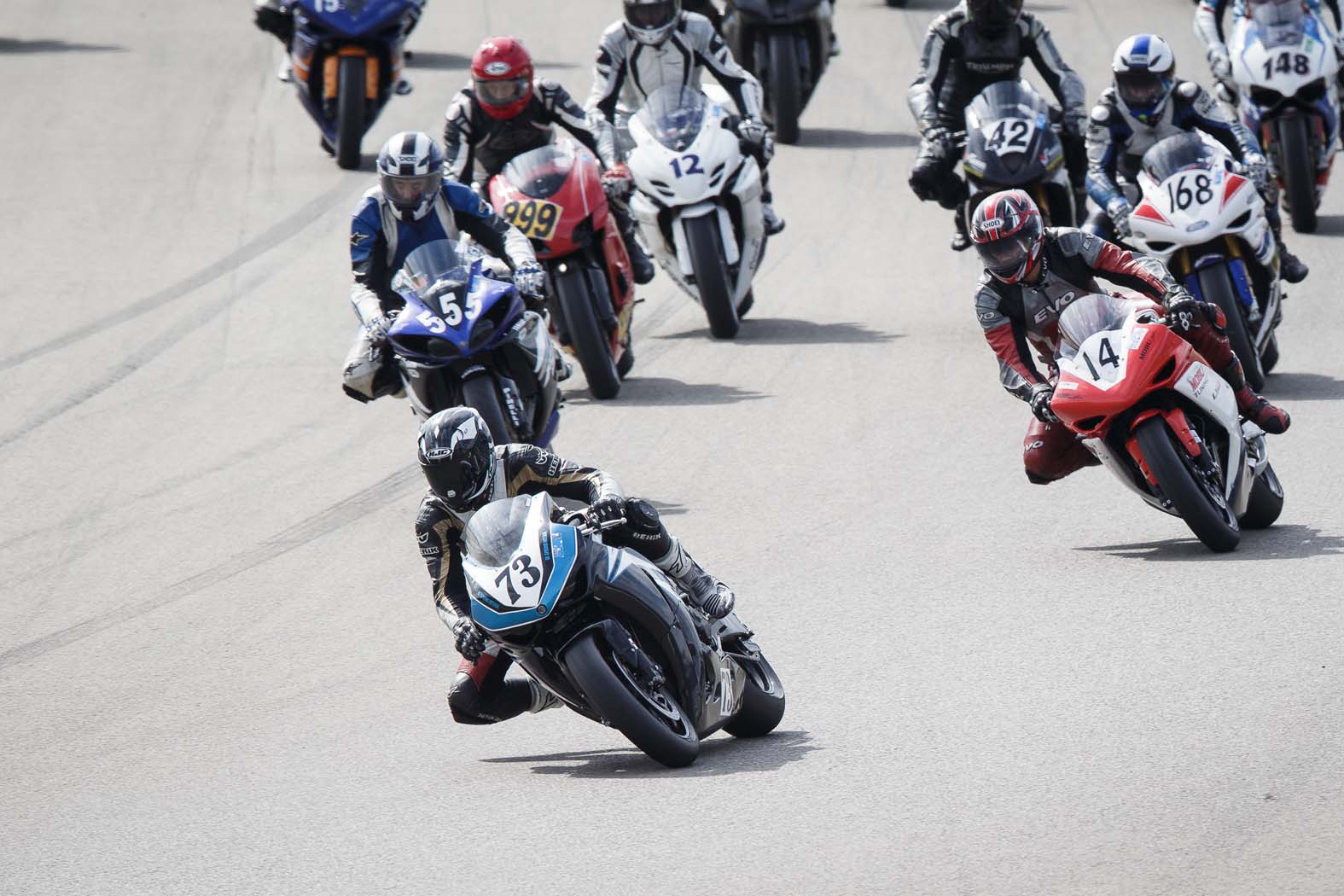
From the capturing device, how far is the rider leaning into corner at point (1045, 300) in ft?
31.2

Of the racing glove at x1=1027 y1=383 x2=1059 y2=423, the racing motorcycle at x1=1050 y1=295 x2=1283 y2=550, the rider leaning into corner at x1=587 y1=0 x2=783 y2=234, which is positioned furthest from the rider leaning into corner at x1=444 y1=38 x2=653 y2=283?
the racing motorcycle at x1=1050 y1=295 x2=1283 y2=550

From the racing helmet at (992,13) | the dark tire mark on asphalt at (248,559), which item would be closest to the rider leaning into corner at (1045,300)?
the dark tire mark on asphalt at (248,559)

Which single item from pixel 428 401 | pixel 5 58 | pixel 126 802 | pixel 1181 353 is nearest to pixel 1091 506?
pixel 1181 353

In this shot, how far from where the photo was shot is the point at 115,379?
1487 cm

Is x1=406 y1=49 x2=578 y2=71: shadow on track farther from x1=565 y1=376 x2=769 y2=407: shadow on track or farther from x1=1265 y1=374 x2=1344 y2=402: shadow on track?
x1=1265 y1=374 x2=1344 y2=402: shadow on track

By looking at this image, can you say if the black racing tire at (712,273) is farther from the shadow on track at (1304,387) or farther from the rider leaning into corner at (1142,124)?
the shadow on track at (1304,387)

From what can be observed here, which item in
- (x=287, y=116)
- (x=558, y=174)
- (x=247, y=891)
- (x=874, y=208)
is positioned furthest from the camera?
(x=287, y=116)

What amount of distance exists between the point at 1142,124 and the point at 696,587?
6.74 m

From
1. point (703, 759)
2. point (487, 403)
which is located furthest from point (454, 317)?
point (703, 759)

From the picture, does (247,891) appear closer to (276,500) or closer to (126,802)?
(126,802)

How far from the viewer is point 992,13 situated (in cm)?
1491

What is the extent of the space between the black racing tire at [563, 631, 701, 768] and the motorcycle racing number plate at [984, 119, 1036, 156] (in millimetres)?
7833

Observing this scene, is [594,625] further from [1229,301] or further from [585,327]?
[585,327]

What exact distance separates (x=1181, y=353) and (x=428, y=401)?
3.48 m
